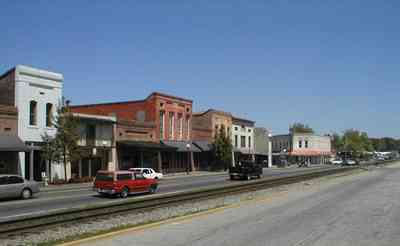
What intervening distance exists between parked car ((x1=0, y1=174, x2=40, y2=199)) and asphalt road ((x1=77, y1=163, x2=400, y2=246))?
40.9 ft

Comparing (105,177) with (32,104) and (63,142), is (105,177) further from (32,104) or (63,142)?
(32,104)

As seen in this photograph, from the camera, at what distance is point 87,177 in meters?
43.7

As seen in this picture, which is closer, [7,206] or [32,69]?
[7,206]

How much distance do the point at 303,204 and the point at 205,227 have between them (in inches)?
342

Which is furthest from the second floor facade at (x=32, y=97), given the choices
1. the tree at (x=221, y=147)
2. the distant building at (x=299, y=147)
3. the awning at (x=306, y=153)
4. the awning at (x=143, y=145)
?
the awning at (x=306, y=153)

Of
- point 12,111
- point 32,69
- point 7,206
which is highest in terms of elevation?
point 32,69

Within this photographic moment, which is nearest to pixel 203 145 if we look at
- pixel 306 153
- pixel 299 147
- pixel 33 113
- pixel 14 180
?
pixel 33 113

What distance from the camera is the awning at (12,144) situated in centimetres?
3475

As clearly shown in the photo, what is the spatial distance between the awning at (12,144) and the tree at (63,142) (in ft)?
8.21

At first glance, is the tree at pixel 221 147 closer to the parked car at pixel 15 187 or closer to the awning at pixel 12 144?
the awning at pixel 12 144

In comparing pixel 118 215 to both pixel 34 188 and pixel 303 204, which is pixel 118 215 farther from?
pixel 34 188

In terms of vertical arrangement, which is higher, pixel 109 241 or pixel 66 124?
pixel 66 124

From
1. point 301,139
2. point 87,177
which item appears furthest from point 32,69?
point 301,139

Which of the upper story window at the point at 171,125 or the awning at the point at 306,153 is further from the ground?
the upper story window at the point at 171,125
